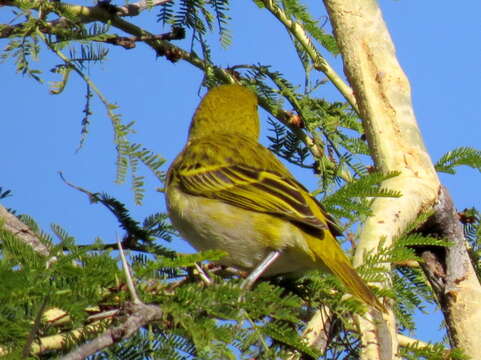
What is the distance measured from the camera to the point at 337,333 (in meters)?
3.92

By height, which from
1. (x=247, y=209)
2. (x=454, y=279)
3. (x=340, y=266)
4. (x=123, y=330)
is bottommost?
(x=123, y=330)

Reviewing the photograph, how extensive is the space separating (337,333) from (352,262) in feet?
2.65

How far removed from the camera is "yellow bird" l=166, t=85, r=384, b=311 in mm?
4855

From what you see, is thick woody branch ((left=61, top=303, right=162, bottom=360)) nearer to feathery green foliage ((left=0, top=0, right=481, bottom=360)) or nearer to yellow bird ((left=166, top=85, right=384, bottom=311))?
feathery green foliage ((left=0, top=0, right=481, bottom=360))

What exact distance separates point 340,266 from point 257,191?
3.33 ft

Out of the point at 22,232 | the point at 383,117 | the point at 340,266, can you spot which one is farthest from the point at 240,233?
the point at 22,232

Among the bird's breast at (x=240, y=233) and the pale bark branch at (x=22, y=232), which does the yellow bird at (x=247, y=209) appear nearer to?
the bird's breast at (x=240, y=233)

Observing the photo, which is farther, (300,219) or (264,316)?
(300,219)

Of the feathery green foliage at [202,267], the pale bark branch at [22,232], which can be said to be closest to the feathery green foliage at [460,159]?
the feathery green foliage at [202,267]

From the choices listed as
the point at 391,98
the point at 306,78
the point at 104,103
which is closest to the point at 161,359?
the point at 104,103

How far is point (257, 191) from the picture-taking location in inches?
208

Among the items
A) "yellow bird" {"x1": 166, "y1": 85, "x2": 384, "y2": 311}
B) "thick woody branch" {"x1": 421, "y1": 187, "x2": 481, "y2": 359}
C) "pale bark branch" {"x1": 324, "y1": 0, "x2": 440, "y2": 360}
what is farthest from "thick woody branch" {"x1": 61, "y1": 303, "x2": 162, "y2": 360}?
"thick woody branch" {"x1": 421, "y1": 187, "x2": 481, "y2": 359}

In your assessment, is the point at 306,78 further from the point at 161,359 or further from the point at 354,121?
the point at 161,359

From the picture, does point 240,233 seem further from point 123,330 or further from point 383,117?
point 123,330
